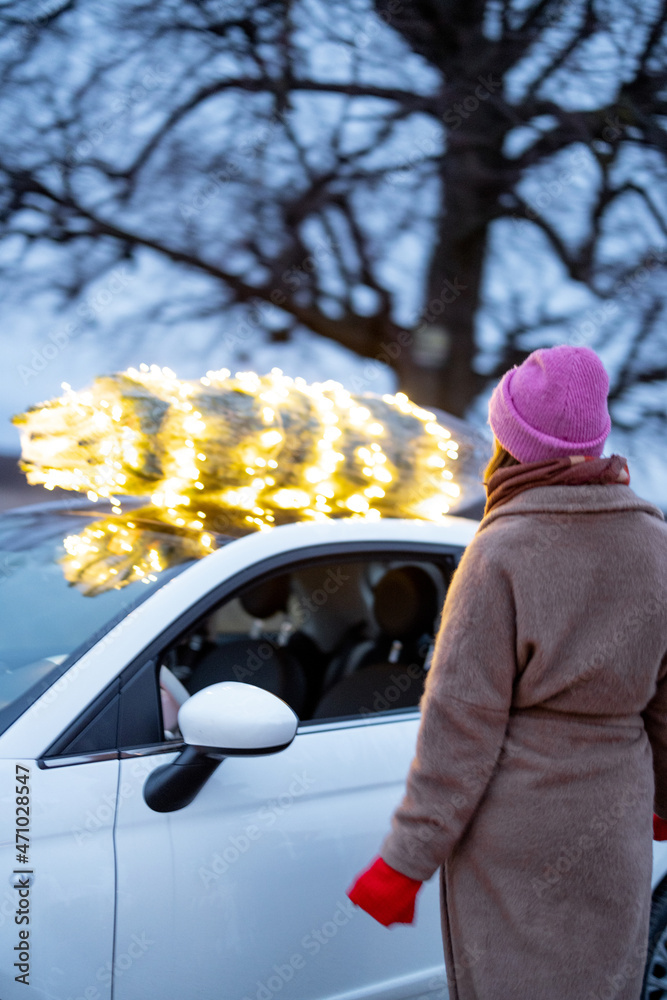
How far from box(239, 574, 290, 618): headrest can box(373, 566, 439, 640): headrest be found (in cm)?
43

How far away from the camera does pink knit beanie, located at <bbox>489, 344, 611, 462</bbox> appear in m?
1.37

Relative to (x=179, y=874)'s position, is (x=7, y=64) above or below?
above

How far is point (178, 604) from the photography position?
1.83m

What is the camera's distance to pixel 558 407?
1363 mm

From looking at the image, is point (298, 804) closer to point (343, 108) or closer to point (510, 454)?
point (510, 454)

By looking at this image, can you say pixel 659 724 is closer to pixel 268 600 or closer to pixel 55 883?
pixel 55 883

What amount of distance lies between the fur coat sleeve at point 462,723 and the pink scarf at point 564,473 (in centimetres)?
14

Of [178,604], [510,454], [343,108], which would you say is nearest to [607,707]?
[510,454]

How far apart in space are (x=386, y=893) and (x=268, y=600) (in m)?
1.74

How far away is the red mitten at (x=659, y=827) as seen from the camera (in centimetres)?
166

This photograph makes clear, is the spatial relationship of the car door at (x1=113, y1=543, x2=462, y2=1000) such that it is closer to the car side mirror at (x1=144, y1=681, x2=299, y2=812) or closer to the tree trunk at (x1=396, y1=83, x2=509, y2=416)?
the car side mirror at (x1=144, y1=681, x2=299, y2=812)

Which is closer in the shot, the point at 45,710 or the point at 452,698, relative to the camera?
the point at 452,698

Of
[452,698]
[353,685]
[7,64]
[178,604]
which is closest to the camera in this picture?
[452,698]

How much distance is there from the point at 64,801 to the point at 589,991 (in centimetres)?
96
